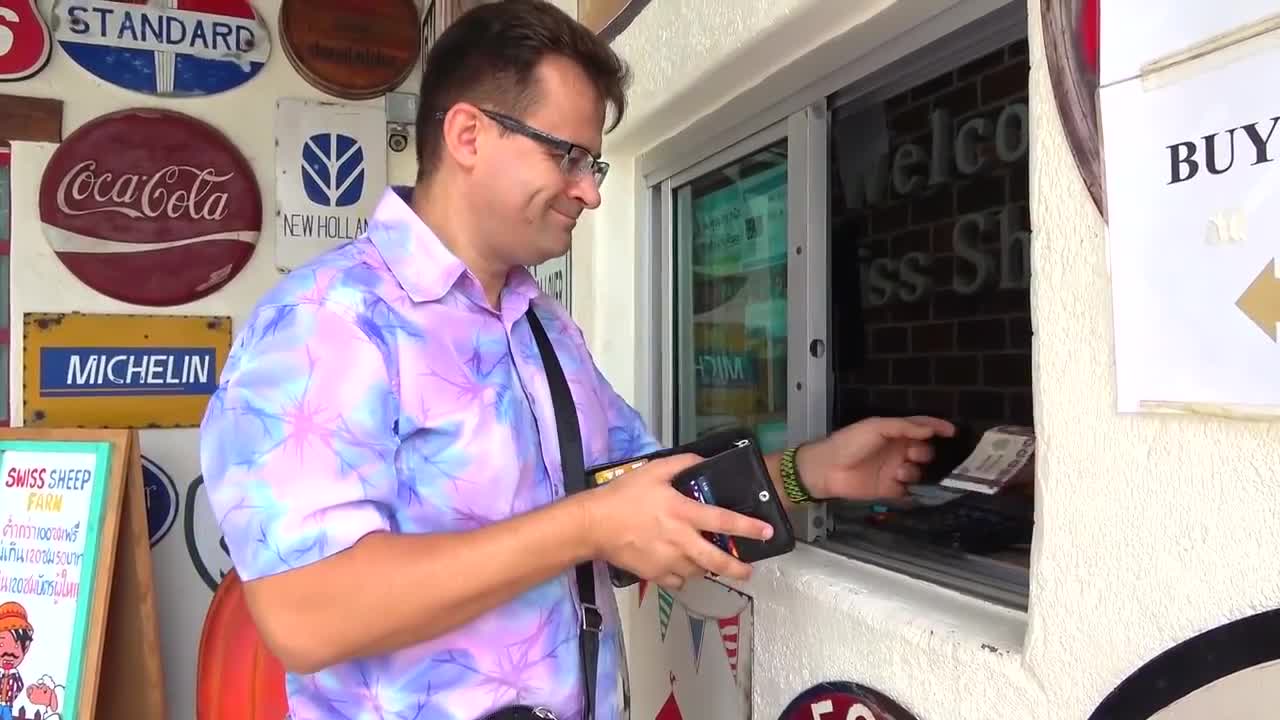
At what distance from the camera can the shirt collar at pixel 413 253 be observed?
0.98 m

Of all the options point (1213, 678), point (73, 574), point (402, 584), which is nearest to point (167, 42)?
point (73, 574)

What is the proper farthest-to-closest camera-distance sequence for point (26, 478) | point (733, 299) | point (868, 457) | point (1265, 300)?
point (26, 478) → point (733, 299) → point (868, 457) → point (1265, 300)

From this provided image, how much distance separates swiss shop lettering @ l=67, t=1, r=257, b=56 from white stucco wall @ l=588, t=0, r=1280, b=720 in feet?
7.56

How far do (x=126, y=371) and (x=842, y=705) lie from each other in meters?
2.55

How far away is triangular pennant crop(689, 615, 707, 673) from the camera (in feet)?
4.90

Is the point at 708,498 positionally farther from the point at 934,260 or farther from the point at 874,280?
the point at 934,260

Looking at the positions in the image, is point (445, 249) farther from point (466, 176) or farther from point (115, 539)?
point (115, 539)

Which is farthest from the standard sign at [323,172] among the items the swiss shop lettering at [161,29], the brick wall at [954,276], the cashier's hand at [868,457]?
the cashier's hand at [868,457]

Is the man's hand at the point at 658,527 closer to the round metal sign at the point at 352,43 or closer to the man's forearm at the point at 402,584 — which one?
the man's forearm at the point at 402,584

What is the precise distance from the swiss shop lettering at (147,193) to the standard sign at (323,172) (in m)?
0.19

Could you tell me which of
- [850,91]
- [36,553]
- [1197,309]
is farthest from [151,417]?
[1197,309]

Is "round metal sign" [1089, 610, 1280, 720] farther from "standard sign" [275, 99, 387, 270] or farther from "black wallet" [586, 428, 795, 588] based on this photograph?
"standard sign" [275, 99, 387, 270]

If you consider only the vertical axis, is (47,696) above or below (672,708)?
below

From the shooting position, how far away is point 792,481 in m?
1.24
